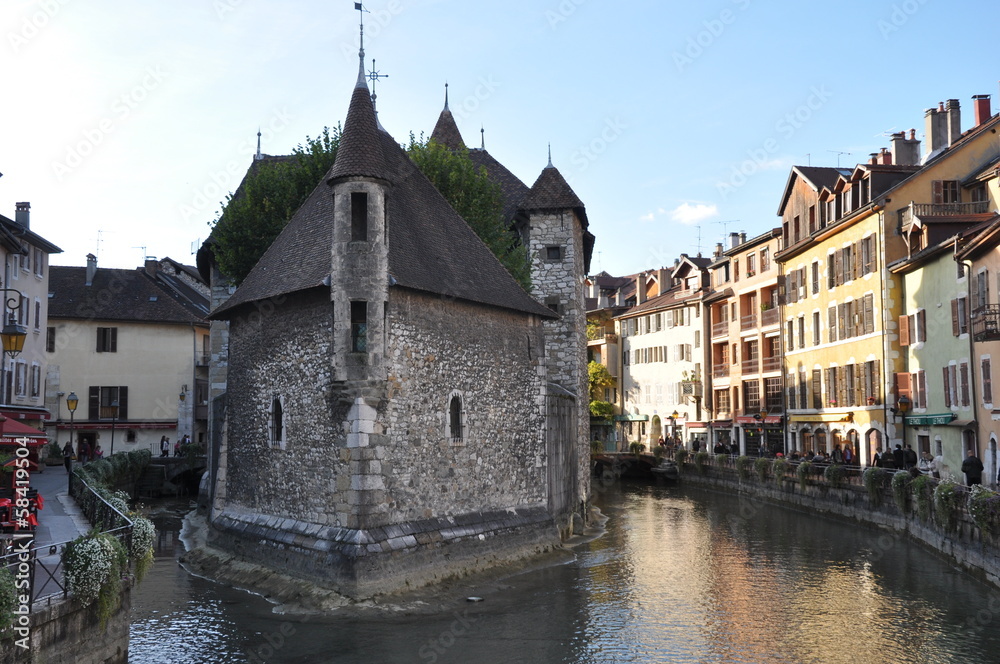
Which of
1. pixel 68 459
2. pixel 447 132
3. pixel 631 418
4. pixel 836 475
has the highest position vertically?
pixel 447 132

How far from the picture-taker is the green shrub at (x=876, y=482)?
28797mm

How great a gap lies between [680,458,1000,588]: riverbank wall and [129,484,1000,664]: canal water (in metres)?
0.48

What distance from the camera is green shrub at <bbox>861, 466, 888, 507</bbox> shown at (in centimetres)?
2880

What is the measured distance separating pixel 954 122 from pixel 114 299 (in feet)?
141

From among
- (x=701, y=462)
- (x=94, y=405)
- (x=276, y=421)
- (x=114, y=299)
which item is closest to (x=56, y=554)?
(x=276, y=421)

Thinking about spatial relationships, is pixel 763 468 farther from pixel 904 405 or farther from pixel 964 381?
pixel 964 381

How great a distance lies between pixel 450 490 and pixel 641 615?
5.40m

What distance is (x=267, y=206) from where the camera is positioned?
28.6m

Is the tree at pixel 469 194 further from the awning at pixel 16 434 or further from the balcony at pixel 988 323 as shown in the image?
the awning at pixel 16 434

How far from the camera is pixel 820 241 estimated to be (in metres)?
43.3

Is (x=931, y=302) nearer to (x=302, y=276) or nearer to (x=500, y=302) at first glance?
(x=500, y=302)

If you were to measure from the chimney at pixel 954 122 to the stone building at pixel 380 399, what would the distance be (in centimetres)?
2256

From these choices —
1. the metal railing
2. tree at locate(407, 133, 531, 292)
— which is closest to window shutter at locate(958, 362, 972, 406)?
tree at locate(407, 133, 531, 292)

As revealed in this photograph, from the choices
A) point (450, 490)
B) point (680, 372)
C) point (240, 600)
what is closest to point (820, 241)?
point (680, 372)
